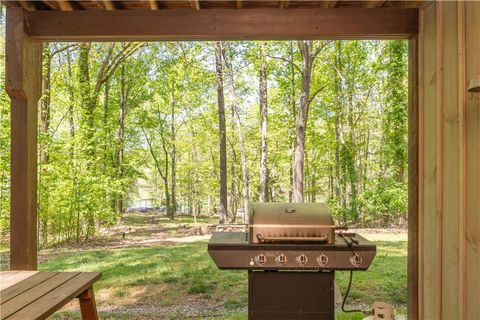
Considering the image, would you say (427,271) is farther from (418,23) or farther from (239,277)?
(239,277)

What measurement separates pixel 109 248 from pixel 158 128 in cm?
489

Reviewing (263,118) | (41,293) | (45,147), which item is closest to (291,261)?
(41,293)

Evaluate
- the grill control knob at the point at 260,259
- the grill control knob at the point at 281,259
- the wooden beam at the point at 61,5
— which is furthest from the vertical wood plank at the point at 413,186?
the wooden beam at the point at 61,5

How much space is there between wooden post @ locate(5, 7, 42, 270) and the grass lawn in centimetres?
189

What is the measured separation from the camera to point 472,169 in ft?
6.19

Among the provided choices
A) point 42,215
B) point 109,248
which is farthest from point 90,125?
point 109,248

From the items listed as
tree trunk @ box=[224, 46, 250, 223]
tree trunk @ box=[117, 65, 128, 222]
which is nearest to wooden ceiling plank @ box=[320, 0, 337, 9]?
tree trunk @ box=[224, 46, 250, 223]

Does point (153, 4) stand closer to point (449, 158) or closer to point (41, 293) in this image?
point (41, 293)

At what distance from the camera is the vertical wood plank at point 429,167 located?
229 cm

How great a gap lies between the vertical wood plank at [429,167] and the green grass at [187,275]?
59.4 inches

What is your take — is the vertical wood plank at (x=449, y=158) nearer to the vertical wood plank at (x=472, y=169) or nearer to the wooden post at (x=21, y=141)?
the vertical wood plank at (x=472, y=169)

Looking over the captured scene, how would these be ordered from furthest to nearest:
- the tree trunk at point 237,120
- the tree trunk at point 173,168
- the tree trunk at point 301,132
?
1. the tree trunk at point 173,168
2. the tree trunk at point 237,120
3. the tree trunk at point 301,132

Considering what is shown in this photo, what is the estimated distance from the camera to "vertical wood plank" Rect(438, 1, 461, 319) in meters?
2.03

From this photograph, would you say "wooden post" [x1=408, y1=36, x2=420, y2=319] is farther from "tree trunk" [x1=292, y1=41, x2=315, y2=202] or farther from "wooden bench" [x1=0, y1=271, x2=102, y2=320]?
"tree trunk" [x1=292, y1=41, x2=315, y2=202]
